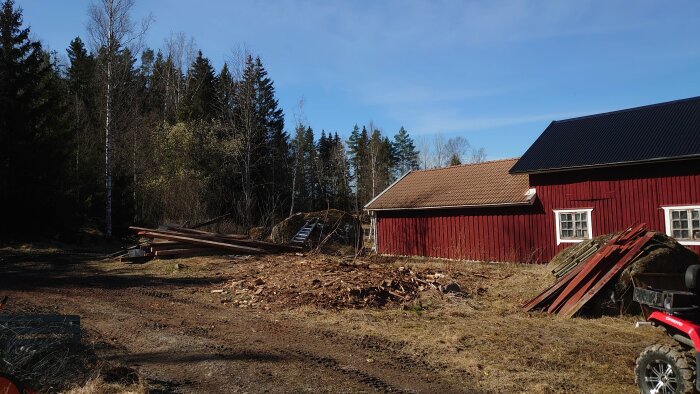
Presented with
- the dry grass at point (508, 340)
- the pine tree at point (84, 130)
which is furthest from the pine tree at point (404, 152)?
the dry grass at point (508, 340)

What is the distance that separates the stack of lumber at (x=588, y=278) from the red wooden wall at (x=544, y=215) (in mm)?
7017

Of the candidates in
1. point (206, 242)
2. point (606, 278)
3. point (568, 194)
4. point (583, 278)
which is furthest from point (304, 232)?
point (606, 278)

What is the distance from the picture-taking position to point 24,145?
2212 cm

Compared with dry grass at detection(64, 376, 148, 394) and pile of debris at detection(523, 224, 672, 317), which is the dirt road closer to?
dry grass at detection(64, 376, 148, 394)

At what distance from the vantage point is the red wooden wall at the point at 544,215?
16250 mm

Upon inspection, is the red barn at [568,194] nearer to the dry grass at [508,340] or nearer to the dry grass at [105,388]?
the dry grass at [508,340]

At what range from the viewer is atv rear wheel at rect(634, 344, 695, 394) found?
4680mm

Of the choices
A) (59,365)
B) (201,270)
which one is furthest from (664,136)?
(59,365)

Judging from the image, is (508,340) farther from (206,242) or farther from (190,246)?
(190,246)

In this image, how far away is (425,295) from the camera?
36.5 ft

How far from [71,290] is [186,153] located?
2420cm

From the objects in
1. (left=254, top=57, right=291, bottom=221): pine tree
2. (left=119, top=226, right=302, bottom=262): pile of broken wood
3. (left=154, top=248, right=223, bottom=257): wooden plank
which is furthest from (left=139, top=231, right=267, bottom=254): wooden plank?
(left=254, top=57, right=291, bottom=221): pine tree

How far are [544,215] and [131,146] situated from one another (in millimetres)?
28289

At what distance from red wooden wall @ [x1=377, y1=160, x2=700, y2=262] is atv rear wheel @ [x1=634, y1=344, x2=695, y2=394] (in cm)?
1283
